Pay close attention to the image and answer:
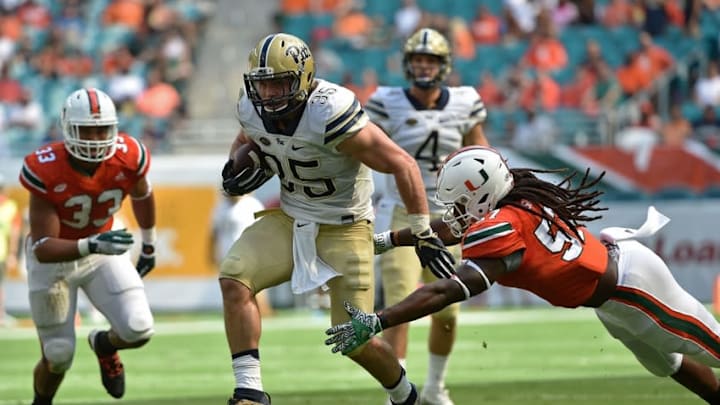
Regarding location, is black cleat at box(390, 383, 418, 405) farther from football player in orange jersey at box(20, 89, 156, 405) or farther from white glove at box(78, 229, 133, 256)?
football player in orange jersey at box(20, 89, 156, 405)

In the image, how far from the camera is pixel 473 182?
5770 millimetres

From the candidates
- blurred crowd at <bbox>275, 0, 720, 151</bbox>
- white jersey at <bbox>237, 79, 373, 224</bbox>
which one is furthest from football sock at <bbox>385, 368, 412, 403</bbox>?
blurred crowd at <bbox>275, 0, 720, 151</bbox>

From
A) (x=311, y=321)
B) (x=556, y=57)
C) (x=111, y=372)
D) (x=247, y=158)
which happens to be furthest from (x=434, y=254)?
(x=556, y=57)

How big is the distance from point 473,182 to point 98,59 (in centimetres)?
1345

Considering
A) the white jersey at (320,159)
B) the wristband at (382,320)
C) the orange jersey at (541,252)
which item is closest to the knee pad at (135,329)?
the white jersey at (320,159)

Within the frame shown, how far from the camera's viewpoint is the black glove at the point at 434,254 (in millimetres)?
6109

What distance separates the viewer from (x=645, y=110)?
15227 millimetres

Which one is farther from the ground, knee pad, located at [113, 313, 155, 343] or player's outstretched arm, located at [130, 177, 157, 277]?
player's outstretched arm, located at [130, 177, 157, 277]

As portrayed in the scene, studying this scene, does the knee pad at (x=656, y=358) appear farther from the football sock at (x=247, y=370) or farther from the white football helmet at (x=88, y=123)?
→ the white football helmet at (x=88, y=123)

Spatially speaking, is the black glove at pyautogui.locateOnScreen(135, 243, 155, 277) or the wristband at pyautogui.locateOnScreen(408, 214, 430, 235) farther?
the black glove at pyautogui.locateOnScreen(135, 243, 155, 277)

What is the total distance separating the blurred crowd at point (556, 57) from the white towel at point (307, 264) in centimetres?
847

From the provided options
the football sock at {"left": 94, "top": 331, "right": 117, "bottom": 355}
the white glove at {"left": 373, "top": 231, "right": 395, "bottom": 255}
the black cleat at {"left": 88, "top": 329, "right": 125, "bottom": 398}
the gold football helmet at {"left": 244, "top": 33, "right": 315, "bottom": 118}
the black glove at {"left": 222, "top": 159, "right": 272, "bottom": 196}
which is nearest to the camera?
the gold football helmet at {"left": 244, "top": 33, "right": 315, "bottom": 118}

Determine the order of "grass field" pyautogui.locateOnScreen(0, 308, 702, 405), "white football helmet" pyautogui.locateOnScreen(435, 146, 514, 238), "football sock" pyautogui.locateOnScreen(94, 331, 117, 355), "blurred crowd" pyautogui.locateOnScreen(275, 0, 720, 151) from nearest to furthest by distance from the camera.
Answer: "white football helmet" pyautogui.locateOnScreen(435, 146, 514, 238) < "football sock" pyautogui.locateOnScreen(94, 331, 117, 355) < "grass field" pyautogui.locateOnScreen(0, 308, 702, 405) < "blurred crowd" pyautogui.locateOnScreen(275, 0, 720, 151)

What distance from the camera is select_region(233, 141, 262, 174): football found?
21.2 ft
